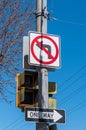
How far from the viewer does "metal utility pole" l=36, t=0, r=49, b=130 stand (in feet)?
33.3

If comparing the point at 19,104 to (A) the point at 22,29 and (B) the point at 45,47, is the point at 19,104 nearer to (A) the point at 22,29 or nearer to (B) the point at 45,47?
(B) the point at 45,47

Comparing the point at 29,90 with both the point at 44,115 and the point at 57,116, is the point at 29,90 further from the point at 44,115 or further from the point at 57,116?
the point at 57,116

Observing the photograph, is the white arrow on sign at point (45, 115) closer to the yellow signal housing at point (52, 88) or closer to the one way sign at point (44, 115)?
the one way sign at point (44, 115)

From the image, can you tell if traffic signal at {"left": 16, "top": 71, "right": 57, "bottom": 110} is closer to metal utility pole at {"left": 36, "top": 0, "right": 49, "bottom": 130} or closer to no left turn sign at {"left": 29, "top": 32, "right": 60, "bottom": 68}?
metal utility pole at {"left": 36, "top": 0, "right": 49, "bottom": 130}

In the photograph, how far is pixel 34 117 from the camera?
33.5ft

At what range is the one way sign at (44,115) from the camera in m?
10.1

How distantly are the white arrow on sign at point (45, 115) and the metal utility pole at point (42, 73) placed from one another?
6.3 inches

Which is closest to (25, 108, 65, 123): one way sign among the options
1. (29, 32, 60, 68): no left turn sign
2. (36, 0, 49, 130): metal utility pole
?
(36, 0, 49, 130): metal utility pole

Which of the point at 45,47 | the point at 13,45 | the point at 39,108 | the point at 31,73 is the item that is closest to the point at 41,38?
the point at 45,47

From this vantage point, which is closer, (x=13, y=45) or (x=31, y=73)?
(x=31, y=73)

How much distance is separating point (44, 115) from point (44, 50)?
1.47 metres

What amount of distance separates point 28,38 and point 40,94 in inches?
56.7

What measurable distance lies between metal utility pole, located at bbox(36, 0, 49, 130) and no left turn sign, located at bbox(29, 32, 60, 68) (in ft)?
0.57

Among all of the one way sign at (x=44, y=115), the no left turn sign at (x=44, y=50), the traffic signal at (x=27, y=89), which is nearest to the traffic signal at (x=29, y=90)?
the traffic signal at (x=27, y=89)
